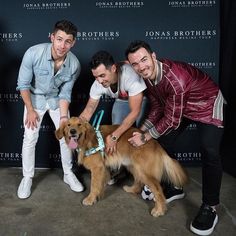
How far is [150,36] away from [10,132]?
73.6 inches

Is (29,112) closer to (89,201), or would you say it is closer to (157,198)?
(89,201)

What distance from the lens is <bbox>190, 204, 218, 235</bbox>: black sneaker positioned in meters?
2.17

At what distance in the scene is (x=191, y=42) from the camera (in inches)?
131

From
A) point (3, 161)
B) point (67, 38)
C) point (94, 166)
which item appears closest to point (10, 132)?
point (3, 161)

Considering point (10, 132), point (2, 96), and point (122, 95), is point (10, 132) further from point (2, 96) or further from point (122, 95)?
point (122, 95)

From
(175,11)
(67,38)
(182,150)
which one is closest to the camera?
(67,38)

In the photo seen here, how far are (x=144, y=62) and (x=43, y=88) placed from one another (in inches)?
42.1

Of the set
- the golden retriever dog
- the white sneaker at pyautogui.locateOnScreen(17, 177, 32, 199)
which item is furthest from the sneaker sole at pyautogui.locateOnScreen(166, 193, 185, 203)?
the white sneaker at pyautogui.locateOnScreen(17, 177, 32, 199)

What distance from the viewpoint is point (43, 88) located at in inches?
110

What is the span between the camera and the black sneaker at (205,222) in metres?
2.17

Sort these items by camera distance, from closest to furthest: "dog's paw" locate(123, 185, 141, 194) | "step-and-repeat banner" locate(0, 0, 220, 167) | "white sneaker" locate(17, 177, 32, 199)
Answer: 1. "white sneaker" locate(17, 177, 32, 199)
2. "dog's paw" locate(123, 185, 141, 194)
3. "step-and-repeat banner" locate(0, 0, 220, 167)

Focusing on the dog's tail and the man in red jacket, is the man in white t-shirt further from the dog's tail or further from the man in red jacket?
the dog's tail

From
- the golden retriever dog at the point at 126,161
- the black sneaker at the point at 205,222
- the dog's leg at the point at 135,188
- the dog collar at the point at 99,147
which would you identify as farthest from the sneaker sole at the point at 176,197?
the dog collar at the point at 99,147

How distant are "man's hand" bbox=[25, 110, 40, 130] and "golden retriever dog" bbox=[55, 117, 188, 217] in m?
0.21
